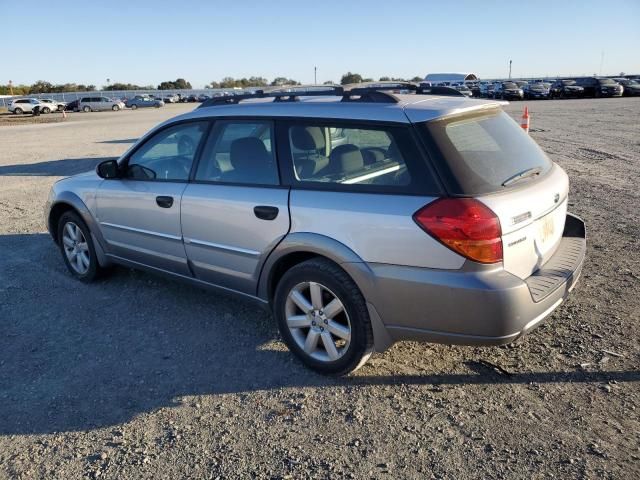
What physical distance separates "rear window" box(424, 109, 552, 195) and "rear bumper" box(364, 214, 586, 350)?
1.62ft

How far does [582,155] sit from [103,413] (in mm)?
11646

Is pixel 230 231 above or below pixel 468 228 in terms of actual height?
below

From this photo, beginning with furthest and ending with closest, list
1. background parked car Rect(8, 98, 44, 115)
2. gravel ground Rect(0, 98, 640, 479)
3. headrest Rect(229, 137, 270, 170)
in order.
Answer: background parked car Rect(8, 98, 44, 115) → headrest Rect(229, 137, 270, 170) → gravel ground Rect(0, 98, 640, 479)

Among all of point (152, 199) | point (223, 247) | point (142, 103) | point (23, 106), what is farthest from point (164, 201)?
point (142, 103)

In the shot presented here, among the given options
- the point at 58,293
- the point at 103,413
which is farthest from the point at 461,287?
the point at 58,293

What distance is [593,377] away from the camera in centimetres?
337

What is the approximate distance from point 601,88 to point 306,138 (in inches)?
1880

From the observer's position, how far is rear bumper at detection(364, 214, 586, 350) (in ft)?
9.50

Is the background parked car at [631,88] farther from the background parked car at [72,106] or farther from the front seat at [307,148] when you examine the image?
the background parked car at [72,106]

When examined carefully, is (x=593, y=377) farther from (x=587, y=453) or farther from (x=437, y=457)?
(x=437, y=457)

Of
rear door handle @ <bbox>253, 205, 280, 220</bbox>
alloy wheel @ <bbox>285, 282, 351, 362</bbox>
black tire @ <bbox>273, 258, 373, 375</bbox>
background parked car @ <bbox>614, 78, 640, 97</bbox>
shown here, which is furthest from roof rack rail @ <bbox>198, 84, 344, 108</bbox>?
background parked car @ <bbox>614, 78, 640, 97</bbox>

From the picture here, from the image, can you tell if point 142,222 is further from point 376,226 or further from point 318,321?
point 376,226

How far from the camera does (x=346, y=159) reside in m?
3.50

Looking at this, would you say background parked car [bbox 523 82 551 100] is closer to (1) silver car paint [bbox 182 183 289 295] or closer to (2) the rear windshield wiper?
(2) the rear windshield wiper
